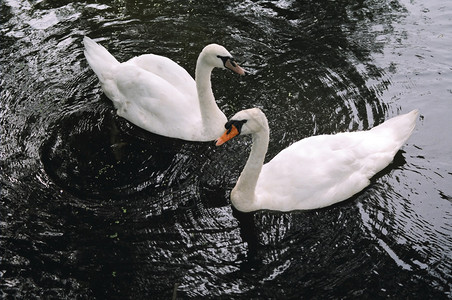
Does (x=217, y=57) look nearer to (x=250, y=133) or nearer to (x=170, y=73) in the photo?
(x=170, y=73)

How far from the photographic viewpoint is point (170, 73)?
25.0 ft

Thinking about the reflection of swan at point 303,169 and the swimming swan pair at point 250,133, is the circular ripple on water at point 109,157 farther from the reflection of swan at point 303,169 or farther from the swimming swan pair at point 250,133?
the reflection of swan at point 303,169

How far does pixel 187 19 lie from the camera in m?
10.1

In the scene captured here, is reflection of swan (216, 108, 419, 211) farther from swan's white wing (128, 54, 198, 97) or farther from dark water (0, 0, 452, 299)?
swan's white wing (128, 54, 198, 97)

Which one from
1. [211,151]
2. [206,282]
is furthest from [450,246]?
[211,151]

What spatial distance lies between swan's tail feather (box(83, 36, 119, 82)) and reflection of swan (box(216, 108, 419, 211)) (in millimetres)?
3029

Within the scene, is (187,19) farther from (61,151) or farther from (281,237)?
(281,237)

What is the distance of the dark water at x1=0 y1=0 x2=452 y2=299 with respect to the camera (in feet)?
17.6

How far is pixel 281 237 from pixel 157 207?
1550 mm

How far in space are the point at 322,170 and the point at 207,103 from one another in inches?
78.3

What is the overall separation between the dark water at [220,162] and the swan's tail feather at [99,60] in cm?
45

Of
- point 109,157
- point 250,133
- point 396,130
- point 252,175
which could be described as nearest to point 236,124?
point 250,133

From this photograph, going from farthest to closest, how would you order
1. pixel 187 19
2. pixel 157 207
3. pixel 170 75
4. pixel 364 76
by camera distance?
pixel 187 19
pixel 364 76
pixel 170 75
pixel 157 207

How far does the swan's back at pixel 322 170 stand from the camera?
236 inches
